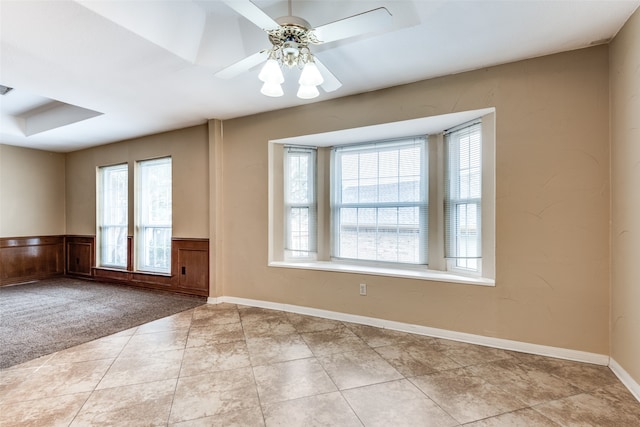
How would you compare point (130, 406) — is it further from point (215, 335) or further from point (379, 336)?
point (379, 336)

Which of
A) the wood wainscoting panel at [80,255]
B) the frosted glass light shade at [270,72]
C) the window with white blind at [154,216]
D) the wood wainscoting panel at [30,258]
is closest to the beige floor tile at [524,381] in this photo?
the frosted glass light shade at [270,72]

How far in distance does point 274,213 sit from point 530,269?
2.77 m

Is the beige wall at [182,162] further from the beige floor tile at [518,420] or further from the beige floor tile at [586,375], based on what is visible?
the beige floor tile at [586,375]

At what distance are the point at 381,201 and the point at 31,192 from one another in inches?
255

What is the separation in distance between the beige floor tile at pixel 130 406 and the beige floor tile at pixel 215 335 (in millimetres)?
677

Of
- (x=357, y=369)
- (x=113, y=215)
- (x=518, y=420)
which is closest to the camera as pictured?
(x=518, y=420)

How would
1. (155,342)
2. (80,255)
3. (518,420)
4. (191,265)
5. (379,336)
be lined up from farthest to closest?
(80,255) < (191,265) < (379,336) < (155,342) < (518,420)

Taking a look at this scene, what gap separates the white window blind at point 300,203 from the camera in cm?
409

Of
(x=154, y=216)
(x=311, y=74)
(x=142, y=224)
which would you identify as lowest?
(x=142, y=224)

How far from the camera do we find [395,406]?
190cm

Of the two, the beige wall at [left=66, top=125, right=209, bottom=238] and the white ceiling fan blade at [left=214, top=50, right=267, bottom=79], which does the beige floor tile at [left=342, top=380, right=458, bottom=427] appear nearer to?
the white ceiling fan blade at [left=214, top=50, right=267, bottom=79]

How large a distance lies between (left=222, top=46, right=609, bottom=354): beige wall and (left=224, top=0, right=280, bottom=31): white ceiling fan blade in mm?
1798

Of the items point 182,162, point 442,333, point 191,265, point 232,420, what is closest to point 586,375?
point 442,333

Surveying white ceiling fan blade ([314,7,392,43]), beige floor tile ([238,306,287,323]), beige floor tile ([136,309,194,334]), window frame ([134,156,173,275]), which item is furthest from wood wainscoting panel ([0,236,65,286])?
white ceiling fan blade ([314,7,392,43])
